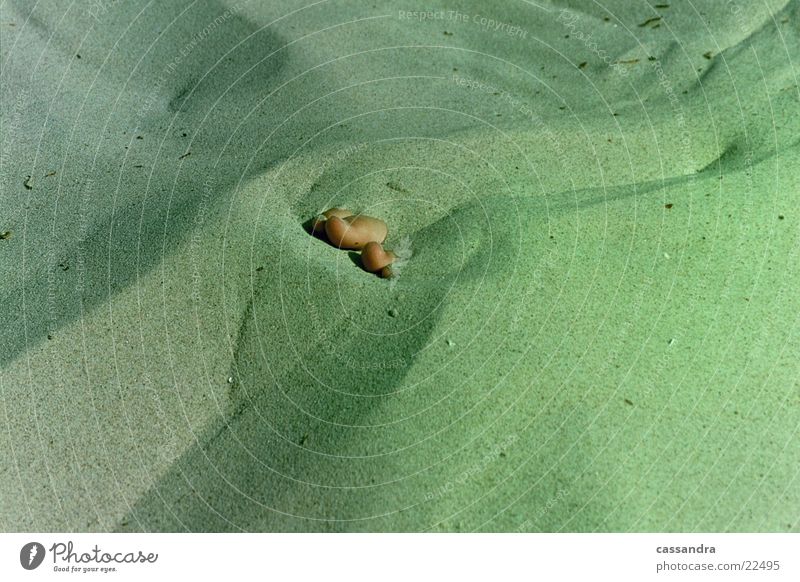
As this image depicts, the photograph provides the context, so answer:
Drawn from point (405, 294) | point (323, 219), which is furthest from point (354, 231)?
point (405, 294)

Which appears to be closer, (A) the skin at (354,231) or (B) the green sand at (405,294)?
(B) the green sand at (405,294)

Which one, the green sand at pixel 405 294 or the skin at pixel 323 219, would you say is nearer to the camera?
the green sand at pixel 405 294

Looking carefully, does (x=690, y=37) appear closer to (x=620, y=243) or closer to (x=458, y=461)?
(x=620, y=243)

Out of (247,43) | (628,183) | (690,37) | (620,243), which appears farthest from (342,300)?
(690,37)

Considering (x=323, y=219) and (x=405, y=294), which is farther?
(x=323, y=219)

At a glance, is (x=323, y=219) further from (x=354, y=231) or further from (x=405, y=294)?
(x=405, y=294)

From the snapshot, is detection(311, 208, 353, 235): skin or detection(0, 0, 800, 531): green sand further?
detection(311, 208, 353, 235): skin

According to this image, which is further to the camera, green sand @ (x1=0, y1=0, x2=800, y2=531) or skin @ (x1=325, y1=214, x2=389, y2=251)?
skin @ (x1=325, y1=214, x2=389, y2=251)

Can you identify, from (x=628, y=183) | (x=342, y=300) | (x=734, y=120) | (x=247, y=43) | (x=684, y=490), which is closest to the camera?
(x=684, y=490)
